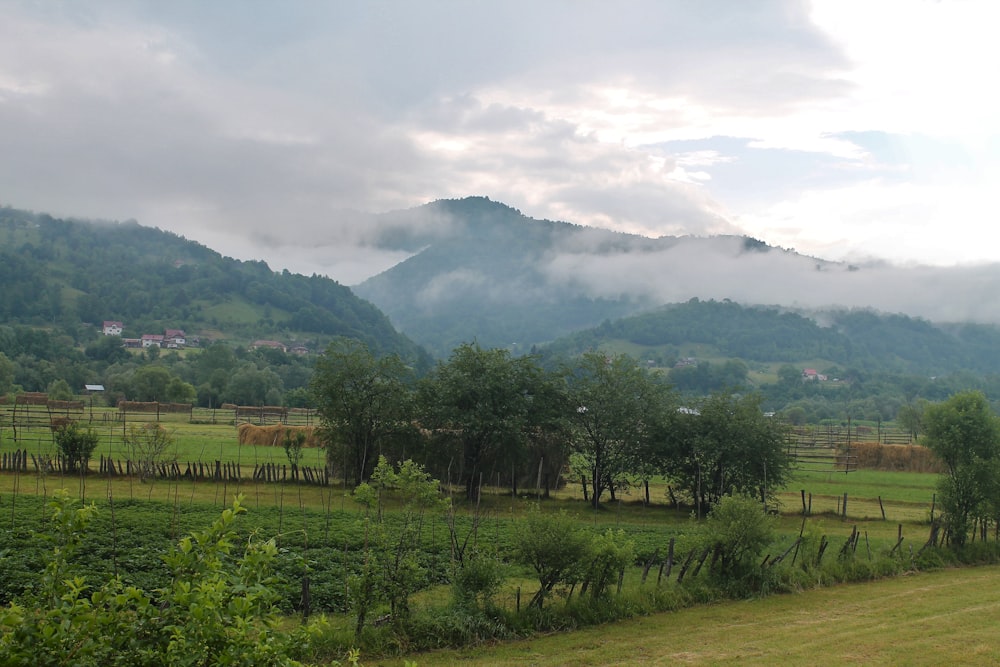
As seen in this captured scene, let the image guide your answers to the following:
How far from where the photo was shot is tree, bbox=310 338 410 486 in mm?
35250

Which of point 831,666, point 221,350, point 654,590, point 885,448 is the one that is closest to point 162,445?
point 654,590

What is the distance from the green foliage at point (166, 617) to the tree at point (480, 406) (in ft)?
95.9

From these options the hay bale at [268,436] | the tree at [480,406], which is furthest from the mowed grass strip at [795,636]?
the hay bale at [268,436]

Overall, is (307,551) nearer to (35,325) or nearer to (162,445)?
(162,445)

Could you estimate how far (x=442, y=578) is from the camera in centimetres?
2038

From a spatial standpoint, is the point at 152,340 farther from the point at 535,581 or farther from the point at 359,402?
the point at 535,581

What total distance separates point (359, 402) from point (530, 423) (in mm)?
8386

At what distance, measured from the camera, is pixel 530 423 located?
121 feet

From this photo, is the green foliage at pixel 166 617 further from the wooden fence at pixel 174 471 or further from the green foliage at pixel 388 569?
the wooden fence at pixel 174 471

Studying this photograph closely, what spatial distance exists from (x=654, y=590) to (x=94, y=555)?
14095 millimetres

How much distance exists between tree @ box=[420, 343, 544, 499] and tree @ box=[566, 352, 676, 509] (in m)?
2.52

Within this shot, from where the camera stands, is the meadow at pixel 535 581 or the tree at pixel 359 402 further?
the tree at pixel 359 402

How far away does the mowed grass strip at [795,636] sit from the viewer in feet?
49.6

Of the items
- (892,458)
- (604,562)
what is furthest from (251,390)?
(604,562)
